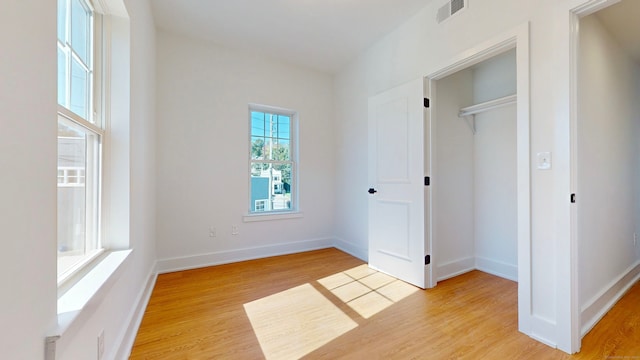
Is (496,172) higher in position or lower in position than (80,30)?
lower

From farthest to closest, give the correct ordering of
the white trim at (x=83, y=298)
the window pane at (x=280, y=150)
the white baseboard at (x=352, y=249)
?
the window pane at (x=280, y=150), the white baseboard at (x=352, y=249), the white trim at (x=83, y=298)

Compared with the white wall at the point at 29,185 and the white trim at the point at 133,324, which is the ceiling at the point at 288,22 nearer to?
the white wall at the point at 29,185

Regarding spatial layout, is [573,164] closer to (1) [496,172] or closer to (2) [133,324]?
(1) [496,172]

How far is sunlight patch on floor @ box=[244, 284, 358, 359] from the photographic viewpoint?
1.69 metres

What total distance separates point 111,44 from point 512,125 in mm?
3521

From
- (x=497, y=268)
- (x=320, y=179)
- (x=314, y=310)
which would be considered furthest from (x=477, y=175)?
(x=314, y=310)

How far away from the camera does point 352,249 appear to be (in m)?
3.68

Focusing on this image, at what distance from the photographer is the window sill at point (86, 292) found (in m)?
0.84

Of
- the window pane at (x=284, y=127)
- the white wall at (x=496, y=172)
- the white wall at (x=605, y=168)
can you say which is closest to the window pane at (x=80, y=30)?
the window pane at (x=284, y=127)

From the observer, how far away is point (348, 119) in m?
3.81

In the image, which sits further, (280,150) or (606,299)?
(280,150)

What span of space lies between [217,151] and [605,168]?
385cm

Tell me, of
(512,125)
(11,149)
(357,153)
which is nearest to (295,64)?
(357,153)

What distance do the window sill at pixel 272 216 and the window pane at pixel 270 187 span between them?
14 cm
